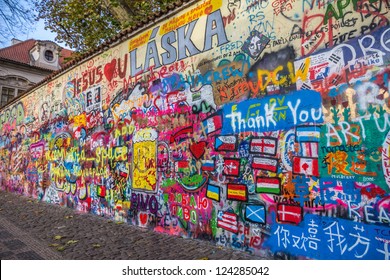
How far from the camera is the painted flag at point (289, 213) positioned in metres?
3.42

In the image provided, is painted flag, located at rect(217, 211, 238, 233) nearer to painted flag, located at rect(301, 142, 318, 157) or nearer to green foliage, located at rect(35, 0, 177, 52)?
painted flag, located at rect(301, 142, 318, 157)

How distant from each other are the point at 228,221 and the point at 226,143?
1.13 metres

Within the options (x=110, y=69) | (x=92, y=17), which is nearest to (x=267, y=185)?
(x=110, y=69)

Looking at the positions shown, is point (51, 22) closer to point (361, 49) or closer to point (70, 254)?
point (70, 254)

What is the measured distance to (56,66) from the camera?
92.5 ft

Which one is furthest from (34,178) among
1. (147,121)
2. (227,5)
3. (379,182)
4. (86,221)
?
(379,182)

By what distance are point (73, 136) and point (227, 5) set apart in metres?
5.66

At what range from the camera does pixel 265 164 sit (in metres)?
3.78

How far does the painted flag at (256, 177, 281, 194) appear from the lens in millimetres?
3645

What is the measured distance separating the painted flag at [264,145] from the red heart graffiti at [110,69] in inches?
165

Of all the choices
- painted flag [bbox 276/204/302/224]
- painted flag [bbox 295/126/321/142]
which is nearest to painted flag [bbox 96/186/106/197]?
painted flag [bbox 276/204/302/224]

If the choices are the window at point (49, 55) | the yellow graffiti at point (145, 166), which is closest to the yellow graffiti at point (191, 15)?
the yellow graffiti at point (145, 166)

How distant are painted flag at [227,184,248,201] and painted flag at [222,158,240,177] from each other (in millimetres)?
170

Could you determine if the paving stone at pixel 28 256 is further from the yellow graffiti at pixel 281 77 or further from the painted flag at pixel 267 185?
the yellow graffiti at pixel 281 77
